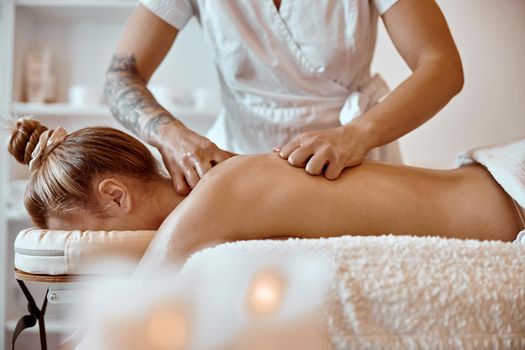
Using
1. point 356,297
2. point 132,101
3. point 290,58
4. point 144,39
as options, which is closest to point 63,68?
point 144,39

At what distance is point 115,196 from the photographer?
47.8 inches

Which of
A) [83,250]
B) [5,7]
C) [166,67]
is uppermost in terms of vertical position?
[83,250]

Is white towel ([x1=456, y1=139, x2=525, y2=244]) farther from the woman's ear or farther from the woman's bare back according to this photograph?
the woman's ear

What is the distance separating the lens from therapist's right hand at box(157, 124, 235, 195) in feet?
4.00

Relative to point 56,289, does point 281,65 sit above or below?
above

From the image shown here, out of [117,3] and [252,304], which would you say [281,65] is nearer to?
[252,304]

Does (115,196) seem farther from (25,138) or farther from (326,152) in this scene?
(326,152)

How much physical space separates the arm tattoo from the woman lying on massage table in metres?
0.17

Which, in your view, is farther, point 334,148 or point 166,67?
point 166,67

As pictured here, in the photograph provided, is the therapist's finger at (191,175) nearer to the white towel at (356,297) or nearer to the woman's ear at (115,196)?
the woman's ear at (115,196)

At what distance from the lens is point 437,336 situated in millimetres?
809

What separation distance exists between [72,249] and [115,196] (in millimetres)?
217

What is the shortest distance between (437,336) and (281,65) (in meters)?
0.99

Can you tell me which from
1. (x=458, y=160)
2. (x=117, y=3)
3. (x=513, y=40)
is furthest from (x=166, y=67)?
(x=458, y=160)
